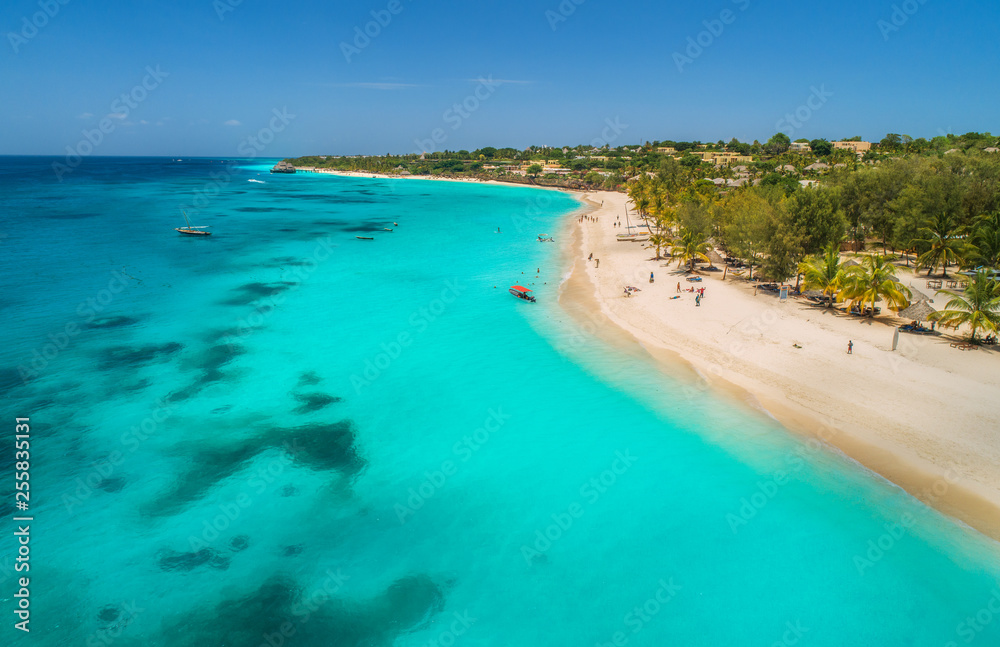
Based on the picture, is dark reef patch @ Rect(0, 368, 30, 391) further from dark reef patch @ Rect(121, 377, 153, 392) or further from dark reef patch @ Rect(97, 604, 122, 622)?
dark reef patch @ Rect(97, 604, 122, 622)

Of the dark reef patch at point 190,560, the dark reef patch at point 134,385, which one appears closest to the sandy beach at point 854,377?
the dark reef patch at point 190,560

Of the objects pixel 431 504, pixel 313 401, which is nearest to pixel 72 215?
pixel 313 401

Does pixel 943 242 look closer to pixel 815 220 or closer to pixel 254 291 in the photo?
pixel 815 220

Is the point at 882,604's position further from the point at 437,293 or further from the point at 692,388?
the point at 437,293

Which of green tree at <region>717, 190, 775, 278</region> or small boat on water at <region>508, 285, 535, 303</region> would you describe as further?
small boat on water at <region>508, 285, 535, 303</region>

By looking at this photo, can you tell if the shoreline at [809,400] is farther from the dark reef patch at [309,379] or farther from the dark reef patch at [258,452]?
the dark reef patch at [309,379]

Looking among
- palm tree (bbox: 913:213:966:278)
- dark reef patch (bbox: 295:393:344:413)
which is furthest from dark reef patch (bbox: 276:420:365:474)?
palm tree (bbox: 913:213:966:278)

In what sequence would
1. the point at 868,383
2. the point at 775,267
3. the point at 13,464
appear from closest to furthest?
the point at 13,464 < the point at 868,383 < the point at 775,267

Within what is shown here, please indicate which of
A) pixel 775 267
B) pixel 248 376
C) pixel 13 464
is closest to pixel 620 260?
pixel 775 267
